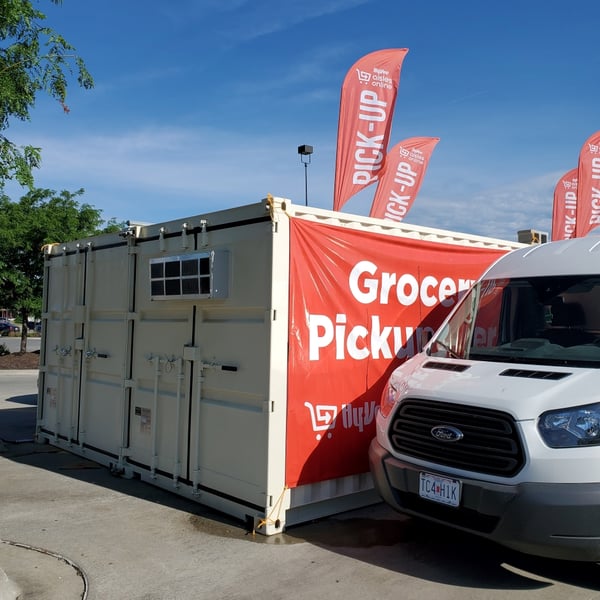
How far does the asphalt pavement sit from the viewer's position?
13.5ft

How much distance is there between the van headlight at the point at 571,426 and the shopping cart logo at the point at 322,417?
2.21 metres

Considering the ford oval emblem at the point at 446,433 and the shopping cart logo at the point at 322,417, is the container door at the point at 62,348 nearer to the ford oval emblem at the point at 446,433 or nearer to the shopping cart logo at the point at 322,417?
the shopping cart logo at the point at 322,417

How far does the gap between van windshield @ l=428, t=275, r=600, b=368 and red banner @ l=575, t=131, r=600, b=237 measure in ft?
29.7

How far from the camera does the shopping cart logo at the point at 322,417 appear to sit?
18.2ft

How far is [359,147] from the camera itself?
9281 millimetres

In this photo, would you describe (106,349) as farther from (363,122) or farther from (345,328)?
(363,122)

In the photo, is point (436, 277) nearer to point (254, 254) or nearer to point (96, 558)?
point (254, 254)

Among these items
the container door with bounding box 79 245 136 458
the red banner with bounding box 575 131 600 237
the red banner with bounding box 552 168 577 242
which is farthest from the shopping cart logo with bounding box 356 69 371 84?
the red banner with bounding box 552 168 577 242

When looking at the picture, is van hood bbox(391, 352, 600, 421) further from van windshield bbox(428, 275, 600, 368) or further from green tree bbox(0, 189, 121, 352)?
green tree bbox(0, 189, 121, 352)

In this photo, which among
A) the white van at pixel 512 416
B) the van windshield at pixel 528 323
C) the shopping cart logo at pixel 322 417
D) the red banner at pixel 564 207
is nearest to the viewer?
the white van at pixel 512 416

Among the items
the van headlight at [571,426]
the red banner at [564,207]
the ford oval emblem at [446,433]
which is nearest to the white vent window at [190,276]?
the ford oval emblem at [446,433]

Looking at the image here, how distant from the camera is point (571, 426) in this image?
379 centimetres

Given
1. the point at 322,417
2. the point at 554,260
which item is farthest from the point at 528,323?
the point at 322,417

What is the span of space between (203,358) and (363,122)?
504cm
